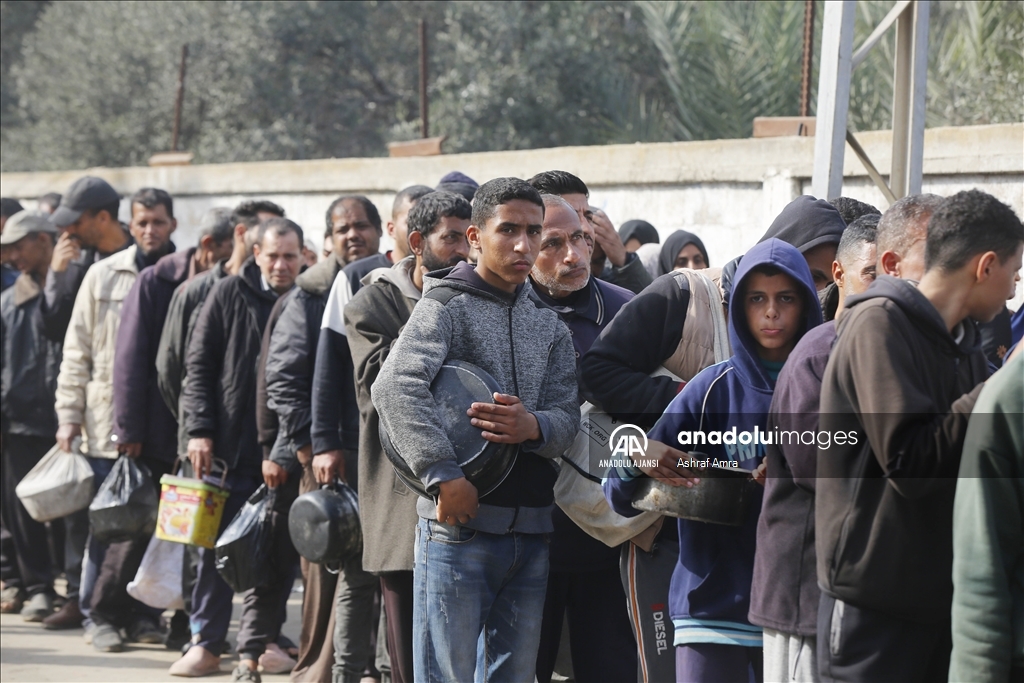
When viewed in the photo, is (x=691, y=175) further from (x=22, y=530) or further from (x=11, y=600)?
(x=11, y=600)

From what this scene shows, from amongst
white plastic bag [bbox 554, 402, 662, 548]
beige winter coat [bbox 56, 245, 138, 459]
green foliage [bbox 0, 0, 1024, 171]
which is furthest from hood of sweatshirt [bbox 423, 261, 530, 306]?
green foliage [bbox 0, 0, 1024, 171]

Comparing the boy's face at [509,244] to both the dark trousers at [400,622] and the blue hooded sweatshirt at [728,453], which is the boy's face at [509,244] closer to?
the blue hooded sweatshirt at [728,453]

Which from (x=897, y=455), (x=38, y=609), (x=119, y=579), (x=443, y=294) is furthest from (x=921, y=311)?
(x=38, y=609)

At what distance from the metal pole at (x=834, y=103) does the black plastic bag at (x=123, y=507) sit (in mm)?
3847

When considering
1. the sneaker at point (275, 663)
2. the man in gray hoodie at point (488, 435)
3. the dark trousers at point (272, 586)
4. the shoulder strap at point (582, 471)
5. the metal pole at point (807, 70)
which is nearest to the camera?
the man in gray hoodie at point (488, 435)

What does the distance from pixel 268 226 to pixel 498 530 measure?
3.13m

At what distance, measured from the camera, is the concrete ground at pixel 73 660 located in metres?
6.23

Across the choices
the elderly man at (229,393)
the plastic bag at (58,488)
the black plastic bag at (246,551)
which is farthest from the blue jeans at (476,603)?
the plastic bag at (58,488)

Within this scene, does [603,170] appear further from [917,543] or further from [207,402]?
[917,543]

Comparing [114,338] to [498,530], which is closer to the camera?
[498,530]

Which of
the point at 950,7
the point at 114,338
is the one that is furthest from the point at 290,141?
the point at 114,338

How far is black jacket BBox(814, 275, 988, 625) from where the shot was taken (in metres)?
2.92

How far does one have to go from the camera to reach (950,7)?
18.7 m

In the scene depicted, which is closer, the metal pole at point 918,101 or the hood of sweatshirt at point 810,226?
the hood of sweatshirt at point 810,226
